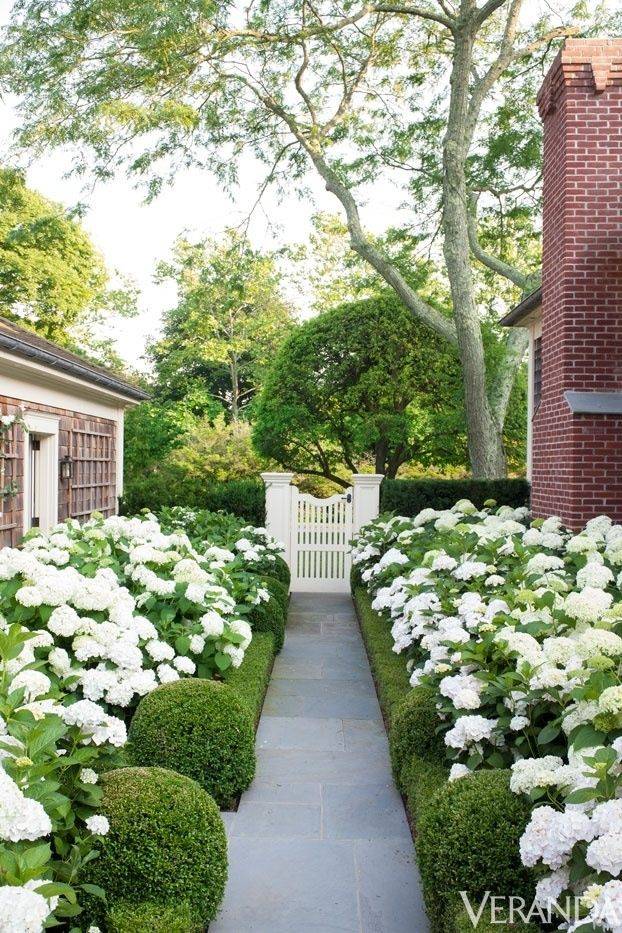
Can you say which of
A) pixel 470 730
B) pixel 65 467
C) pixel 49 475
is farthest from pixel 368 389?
pixel 470 730

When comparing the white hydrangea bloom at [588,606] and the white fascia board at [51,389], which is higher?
the white fascia board at [51,389]

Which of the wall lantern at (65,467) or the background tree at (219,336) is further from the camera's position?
the background tree at (219,336)

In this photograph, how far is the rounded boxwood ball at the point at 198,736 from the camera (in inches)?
175

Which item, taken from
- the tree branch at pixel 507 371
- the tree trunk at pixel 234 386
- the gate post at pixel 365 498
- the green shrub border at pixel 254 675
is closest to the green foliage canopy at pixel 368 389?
the tree branch at pixel 507 371

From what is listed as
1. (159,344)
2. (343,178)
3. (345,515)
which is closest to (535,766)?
(345,515)

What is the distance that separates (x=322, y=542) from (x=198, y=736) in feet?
29.7

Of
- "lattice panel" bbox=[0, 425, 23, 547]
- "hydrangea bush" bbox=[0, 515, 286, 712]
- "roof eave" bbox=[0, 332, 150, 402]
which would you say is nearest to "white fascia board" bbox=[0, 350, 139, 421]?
"roof eave" bbox=[0, 332, 150, 402]

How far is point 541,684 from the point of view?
3242 millimetres

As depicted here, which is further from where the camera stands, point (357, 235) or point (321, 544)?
point (357, 235)

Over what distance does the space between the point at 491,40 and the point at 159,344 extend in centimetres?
1936

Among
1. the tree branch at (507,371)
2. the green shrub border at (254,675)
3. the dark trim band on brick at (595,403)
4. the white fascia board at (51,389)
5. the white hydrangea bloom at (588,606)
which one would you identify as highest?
the tree branch at (507,371)

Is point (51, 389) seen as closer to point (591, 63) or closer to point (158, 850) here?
point (591, 63)

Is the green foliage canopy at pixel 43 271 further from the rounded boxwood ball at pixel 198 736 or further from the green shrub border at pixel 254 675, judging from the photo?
the rounded boxwood ball at pixel 198 736

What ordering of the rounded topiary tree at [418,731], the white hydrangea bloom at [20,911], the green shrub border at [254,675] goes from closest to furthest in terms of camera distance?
the white hydrangea bloom at [20,911], the rounded topiary tree at [418,731], the green shrub border at [254,675]
